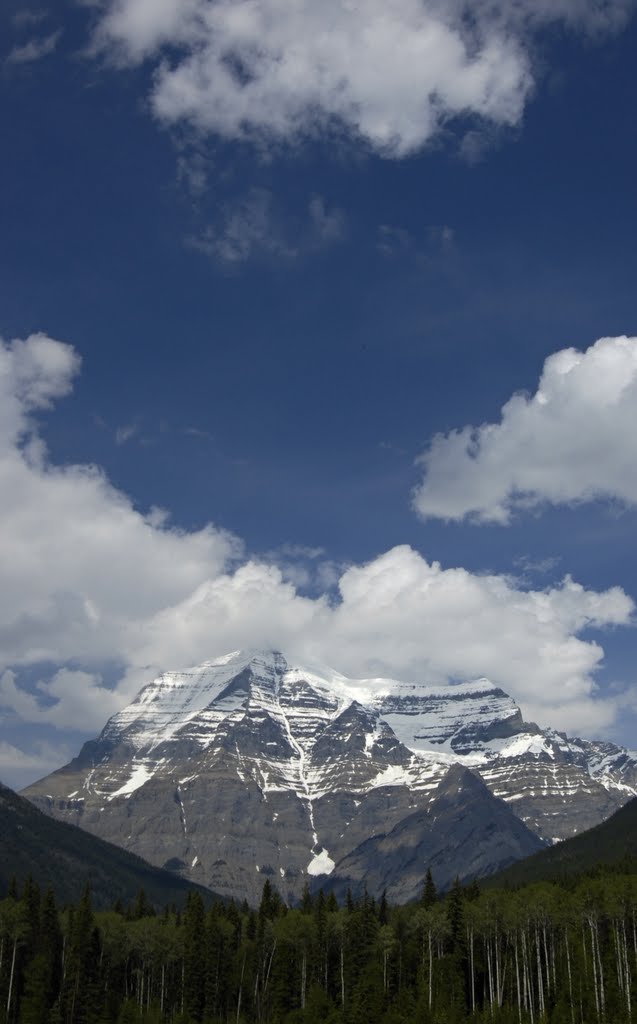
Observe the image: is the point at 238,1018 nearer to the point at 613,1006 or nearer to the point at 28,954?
the point at 28,954

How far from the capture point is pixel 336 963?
183 metres

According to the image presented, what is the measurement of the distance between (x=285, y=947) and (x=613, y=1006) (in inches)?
2157

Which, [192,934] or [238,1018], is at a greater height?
[192,934]

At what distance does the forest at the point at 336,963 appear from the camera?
15612 centimetres

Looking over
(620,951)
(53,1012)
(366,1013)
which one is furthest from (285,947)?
(620,951)

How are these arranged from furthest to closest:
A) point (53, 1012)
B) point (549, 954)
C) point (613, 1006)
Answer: point (549, 954) → point (53, 1012) → point (613, 1006)

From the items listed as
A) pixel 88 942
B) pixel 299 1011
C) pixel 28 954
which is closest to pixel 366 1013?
pixel 299 1011

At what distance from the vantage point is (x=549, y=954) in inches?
6732

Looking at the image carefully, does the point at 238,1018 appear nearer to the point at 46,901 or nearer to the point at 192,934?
the point at 192,934

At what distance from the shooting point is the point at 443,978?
538 ft

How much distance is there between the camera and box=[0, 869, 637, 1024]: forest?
156125 mm

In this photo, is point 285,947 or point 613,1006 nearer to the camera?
point 613,1006

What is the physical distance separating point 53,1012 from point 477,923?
212 feet

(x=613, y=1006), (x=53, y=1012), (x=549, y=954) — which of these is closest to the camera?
(x=613, y=1006)
